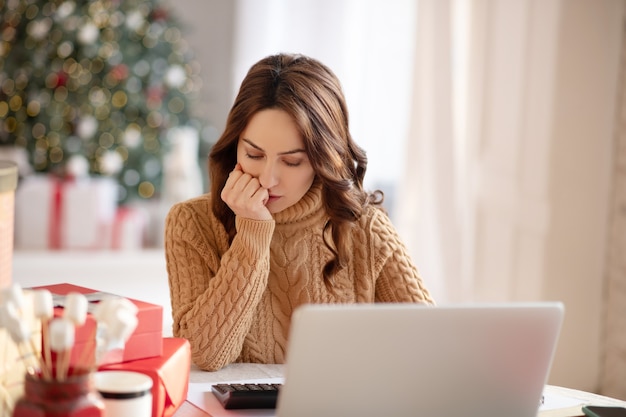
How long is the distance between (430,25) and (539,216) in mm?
971

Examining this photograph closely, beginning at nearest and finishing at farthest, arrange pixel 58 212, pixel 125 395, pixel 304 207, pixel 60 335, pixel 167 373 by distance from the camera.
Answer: pixel 60 335, pixel 125 395, pixel 167 373, pixel 304 207, pixel 58 212

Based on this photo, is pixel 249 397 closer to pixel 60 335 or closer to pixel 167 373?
pixel 167 373

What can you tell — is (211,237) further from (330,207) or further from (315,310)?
(315,310)

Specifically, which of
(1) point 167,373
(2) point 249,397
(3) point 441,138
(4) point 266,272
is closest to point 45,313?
→ (1) point 167,373

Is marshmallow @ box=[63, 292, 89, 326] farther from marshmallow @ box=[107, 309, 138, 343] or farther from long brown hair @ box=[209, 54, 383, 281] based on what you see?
long brown hair @ box=[209, 54, 383, 281]

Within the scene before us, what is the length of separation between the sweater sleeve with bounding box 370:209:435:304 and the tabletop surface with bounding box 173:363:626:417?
0.31m

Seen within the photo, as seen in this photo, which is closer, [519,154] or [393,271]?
[393,271]

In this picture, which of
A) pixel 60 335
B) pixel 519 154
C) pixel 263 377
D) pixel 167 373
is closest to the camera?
pixel 60 335

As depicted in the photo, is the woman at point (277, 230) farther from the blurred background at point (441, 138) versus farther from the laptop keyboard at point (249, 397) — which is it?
the blurred background at point (441, 138)

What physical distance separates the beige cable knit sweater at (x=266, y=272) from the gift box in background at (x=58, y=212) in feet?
7.33

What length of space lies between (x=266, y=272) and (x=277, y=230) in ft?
0.52

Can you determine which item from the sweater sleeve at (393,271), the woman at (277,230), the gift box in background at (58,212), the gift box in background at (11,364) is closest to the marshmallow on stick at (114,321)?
the gift box in background at (11,364)

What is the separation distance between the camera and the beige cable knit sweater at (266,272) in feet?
6.16

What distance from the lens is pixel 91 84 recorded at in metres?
4.31
